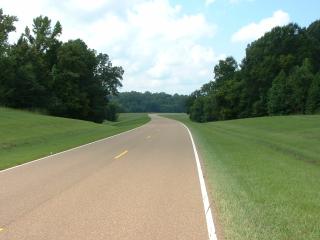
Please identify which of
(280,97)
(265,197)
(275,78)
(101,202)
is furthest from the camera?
(275,78)

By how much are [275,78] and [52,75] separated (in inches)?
1509

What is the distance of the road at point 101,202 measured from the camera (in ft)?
23.8

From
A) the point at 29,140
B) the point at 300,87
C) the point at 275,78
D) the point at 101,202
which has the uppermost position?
the point at 275,78

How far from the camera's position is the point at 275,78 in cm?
8619

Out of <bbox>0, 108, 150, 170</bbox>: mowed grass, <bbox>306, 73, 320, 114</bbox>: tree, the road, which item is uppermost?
<bbox>306, 73, 320, 114</bbox>: tree

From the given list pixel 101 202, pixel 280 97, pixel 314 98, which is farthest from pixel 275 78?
pixel 101 202

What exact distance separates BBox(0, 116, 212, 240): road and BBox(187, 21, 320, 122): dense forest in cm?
6446

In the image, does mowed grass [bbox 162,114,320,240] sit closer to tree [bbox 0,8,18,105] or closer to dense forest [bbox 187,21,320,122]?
tree [bbox 0,8,18,105]

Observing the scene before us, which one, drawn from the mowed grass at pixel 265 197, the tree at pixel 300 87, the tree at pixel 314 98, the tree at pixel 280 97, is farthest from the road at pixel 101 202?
the tree at pixel 280 97

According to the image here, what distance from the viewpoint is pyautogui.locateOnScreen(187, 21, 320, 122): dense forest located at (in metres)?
80.0

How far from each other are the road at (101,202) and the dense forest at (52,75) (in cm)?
4766

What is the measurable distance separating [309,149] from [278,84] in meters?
61.3

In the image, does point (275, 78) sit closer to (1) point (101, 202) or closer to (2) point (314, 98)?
(2) point (314, 98)

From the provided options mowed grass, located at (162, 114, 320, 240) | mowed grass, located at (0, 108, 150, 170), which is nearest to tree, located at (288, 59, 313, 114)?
mowed grass, located at (0, 108, 150, 170)
